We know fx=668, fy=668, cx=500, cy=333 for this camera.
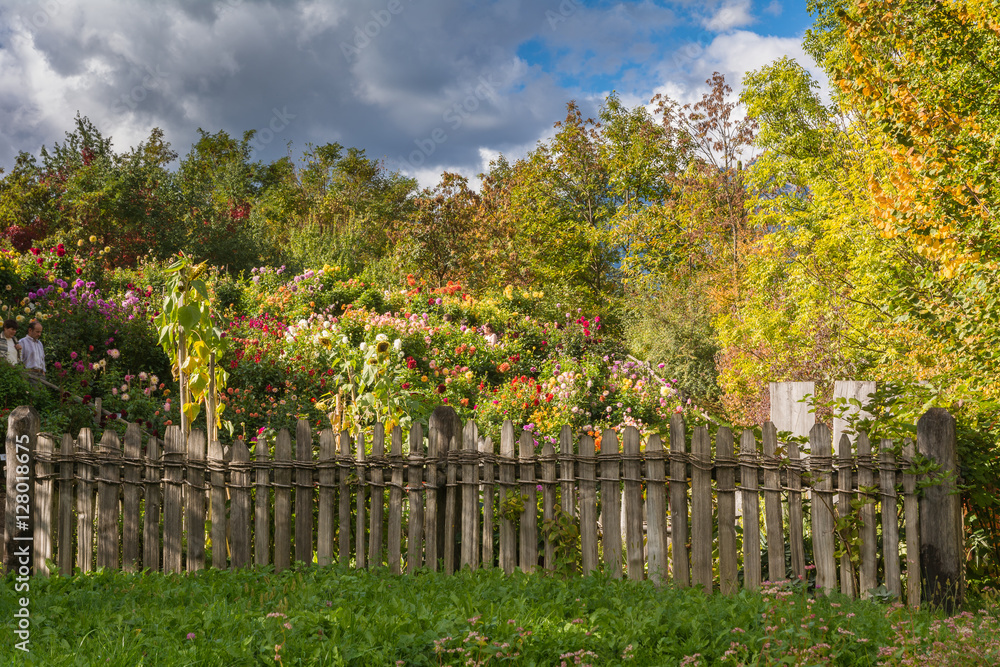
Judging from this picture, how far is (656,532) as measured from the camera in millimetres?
3674

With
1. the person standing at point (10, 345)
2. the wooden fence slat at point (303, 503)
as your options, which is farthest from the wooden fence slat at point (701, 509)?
the person standing at point (10, 345)

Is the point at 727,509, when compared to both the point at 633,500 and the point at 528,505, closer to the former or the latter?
the point at 633,500

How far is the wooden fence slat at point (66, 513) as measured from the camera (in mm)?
4156

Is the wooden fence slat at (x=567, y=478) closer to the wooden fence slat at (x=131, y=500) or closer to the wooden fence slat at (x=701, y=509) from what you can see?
the wooden fence slat at (x=701, y=509)

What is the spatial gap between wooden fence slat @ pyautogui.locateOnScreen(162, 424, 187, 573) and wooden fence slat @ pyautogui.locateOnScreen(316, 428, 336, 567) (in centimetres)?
87

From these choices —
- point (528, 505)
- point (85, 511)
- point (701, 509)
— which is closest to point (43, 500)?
point (85, 511)

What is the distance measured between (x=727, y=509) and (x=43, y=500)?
416 cm

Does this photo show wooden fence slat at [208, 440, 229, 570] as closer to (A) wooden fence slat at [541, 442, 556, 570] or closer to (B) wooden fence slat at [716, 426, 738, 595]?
(A) wooden fence slat at [541, 442, 556, 570]

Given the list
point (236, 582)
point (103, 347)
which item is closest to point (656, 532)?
point (236, 582)

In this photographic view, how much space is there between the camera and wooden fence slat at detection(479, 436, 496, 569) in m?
3.82

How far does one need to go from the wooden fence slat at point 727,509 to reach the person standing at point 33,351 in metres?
A: 7.14

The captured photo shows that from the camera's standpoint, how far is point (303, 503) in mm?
3904

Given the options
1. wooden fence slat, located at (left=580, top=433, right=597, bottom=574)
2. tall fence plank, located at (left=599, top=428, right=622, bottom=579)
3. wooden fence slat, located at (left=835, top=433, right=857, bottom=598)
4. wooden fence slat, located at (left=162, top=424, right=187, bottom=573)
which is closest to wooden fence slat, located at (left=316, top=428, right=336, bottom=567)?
wooden fence slat, located at (left=162, top=424, right=187, bottom=573)

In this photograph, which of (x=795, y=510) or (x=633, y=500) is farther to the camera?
(x=633, y=500)
